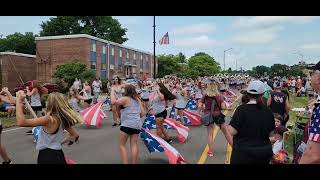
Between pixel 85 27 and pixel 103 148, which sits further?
pixel 85 27

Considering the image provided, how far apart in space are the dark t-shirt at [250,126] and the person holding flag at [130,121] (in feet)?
9.71

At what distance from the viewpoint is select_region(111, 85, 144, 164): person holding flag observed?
7738mm

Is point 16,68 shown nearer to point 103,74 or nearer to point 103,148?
point 103,74

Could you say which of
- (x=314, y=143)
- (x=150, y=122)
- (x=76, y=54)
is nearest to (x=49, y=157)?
(x=314, y=143)

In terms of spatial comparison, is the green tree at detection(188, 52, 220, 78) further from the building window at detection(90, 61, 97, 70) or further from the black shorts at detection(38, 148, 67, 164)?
the black shorts at detection(38, 148, 67, 164)

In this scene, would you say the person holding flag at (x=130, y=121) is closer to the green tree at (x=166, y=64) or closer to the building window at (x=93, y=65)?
the building window at (x=93, y=65)

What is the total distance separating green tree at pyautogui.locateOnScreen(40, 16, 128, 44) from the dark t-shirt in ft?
231

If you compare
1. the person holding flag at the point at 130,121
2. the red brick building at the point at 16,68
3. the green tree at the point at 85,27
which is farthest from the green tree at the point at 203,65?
the person holding flag at the point at 130,121

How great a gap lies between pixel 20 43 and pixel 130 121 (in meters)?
75.2

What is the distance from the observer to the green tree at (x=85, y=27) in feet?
243

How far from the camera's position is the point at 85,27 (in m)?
75.6
